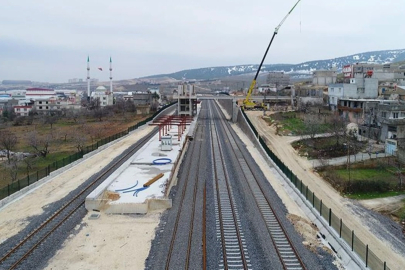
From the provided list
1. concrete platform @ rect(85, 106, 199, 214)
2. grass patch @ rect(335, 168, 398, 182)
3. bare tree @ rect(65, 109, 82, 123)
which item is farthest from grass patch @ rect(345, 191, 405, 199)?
bare tree @ rect(65, 109, 82, 123)

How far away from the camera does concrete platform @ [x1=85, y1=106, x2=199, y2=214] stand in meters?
15.0

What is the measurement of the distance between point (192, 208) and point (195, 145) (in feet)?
54.5

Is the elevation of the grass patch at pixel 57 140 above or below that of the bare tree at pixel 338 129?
below

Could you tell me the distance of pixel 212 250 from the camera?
11516mm

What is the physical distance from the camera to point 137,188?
1720 cm

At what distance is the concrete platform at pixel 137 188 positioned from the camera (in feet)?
49.2

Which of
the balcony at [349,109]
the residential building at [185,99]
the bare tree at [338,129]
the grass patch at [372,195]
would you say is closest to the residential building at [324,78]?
the balcony at [349,109]

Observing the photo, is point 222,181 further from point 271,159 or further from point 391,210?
point 391,210

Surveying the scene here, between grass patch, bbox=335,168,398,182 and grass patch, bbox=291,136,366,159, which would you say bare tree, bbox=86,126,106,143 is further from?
grass patch, bbox=335,168,398,182

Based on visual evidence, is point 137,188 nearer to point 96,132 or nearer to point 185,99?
point 96,132

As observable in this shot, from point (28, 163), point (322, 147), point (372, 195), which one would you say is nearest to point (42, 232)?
point (372, 195)

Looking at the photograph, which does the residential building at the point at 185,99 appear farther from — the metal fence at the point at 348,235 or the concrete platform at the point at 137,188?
the metal fence at the point at 348,235

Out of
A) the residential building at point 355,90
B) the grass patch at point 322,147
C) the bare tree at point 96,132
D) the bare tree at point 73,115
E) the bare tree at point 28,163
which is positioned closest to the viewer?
the bare tree at point 28,163

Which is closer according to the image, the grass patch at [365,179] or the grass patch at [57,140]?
the grass patch at [365,179]
